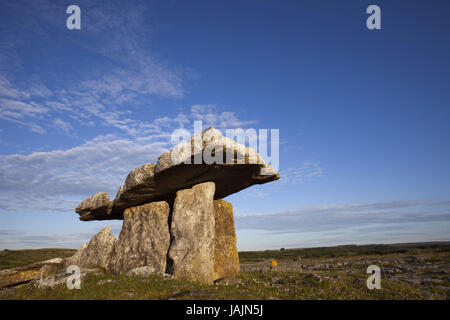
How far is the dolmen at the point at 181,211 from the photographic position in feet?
44.9

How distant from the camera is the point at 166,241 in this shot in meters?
17.2

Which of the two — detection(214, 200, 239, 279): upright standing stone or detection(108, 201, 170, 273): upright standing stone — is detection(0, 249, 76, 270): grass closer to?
detection(108, 201, 170, 273): upright standing stone

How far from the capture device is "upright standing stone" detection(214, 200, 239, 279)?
667 inches

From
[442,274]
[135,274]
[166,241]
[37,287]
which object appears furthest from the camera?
[442,274]

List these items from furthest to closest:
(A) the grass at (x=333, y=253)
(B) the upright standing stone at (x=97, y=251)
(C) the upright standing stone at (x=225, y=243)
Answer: (A) the grass at (x=333, y=253) < (B) the upright standing stone at (x=97, y=251) < (C) the upright standing stone at (x=225, y=243)

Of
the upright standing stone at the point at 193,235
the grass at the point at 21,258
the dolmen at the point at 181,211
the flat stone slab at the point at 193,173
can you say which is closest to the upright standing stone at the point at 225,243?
the dolmen at the point at 181,211

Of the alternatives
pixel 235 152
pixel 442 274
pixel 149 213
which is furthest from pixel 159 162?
pixel 442 274

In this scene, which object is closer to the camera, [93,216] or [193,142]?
[193,142]

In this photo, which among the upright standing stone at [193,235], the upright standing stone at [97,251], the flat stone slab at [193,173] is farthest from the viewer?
the upright standing stone at [97,251]

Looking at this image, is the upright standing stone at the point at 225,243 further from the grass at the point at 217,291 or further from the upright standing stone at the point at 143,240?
the grass at the point at 217,291

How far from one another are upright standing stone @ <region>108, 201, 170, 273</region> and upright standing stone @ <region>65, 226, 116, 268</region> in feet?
1.69

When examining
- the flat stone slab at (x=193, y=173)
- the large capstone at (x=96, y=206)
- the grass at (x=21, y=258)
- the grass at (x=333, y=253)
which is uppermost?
the flat stone slab at (x=193, y=173)
